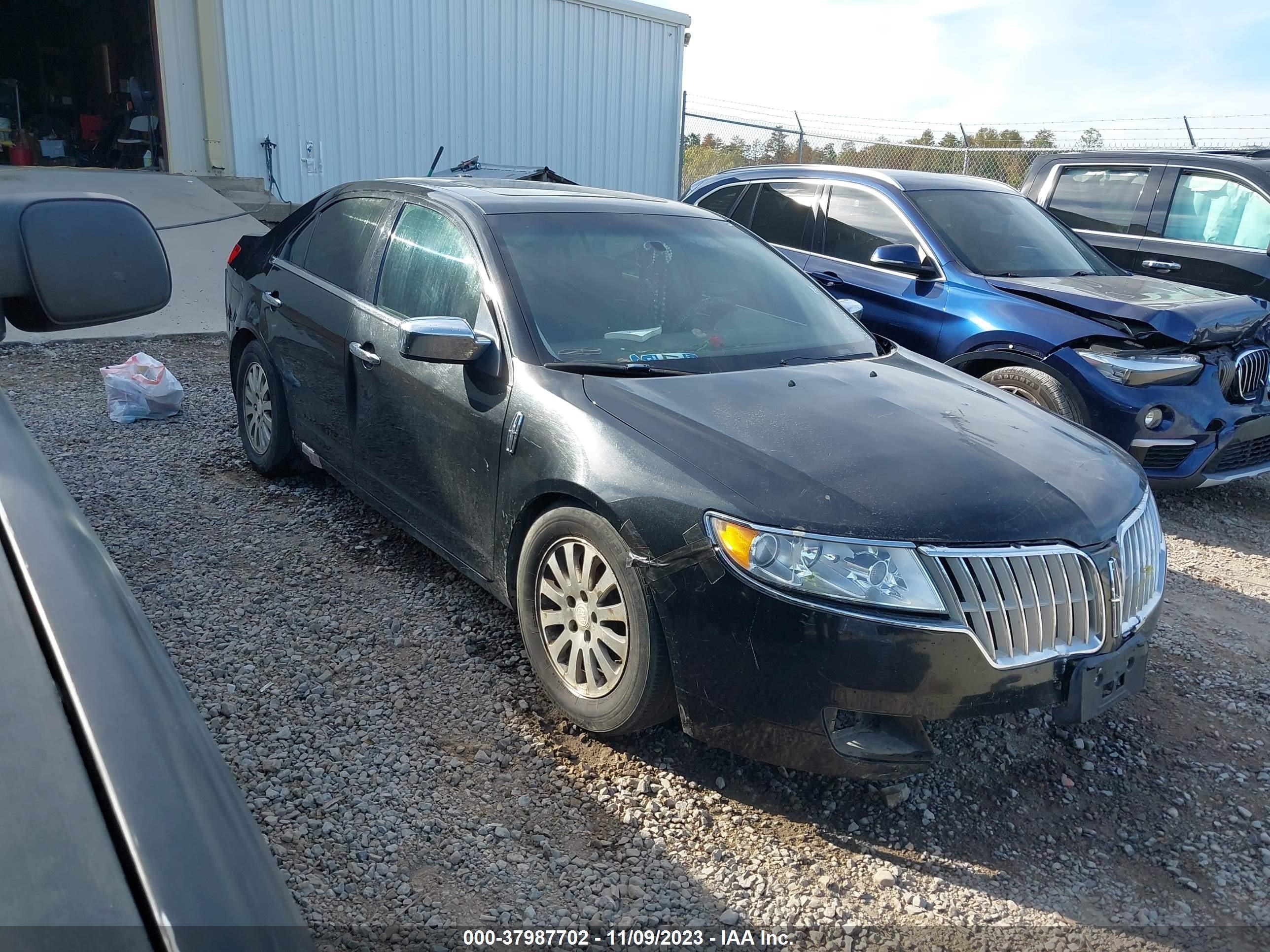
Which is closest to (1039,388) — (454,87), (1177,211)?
(1177,211)

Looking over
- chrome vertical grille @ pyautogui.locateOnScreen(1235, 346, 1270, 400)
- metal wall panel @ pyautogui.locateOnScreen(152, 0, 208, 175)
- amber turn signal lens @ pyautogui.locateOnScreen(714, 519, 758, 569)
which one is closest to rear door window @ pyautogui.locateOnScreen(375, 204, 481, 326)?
amber turn signal lens @ pyautogui.locateOnScreen(714, 519, 758, 569)

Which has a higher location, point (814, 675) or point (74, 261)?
point (74, 261)

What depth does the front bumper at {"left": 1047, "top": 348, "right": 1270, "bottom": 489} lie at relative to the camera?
16.1 ft

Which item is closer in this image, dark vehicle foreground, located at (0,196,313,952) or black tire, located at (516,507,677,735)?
dark vehicle foreground, located at (0,196,313,952)

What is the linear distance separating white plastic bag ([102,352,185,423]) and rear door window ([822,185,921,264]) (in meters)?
4.32

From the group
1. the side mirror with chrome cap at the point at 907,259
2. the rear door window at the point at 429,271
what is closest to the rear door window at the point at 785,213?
the side mirror with chrome cap at the point at 907,259

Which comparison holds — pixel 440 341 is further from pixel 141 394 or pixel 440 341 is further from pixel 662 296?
pixel 141 394

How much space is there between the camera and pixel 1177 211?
7148 millimetres

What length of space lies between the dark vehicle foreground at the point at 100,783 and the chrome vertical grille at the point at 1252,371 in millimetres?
5490

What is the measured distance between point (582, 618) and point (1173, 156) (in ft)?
22.0

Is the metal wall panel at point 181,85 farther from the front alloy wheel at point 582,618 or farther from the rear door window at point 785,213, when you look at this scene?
the front alloy wheel at point 582,618

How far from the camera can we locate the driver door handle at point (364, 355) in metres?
3.78

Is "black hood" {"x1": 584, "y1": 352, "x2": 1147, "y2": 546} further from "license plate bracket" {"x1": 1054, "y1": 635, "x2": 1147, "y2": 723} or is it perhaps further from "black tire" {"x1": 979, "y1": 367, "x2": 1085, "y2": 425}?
"black tire" {"x1": 979, "y1": 367, "x2": 1085, "y2": 425}

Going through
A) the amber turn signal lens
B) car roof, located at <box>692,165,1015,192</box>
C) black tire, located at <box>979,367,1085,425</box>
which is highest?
car roof, located at <box>692,165,1015,192</box>
